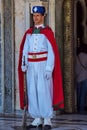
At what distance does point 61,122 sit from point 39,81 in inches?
47.0

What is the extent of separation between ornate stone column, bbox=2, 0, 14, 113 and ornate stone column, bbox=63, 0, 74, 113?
937mm

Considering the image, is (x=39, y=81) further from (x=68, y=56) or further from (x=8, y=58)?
(x=68, y=56)

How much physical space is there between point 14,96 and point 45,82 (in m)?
1.90

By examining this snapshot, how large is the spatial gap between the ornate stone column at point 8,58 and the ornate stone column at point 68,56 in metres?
0.94

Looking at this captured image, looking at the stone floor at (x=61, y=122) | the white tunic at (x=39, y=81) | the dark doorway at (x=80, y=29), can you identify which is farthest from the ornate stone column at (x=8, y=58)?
the white tunic at (x=39, y=81)

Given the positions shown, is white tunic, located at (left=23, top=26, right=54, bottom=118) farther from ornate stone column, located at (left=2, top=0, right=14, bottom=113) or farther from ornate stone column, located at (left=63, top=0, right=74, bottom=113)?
ornate stone column, located at (left=63, top=0, right=74, bottom=113)

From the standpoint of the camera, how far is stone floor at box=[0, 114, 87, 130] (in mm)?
8281

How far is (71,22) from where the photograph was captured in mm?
10023

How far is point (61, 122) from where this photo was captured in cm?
887

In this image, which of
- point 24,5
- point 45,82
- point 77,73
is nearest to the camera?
point 45,82

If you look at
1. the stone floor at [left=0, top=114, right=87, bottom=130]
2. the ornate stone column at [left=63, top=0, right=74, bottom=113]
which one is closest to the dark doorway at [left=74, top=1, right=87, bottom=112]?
the ornate stone column at [left=63, top=0, right=74, bottom=113]

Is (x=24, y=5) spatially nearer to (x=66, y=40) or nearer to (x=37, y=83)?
(x=66, y=40)

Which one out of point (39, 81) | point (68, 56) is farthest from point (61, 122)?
point (68, 56)

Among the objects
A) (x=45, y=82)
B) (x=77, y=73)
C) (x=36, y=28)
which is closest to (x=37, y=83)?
(x=45, y=82)
